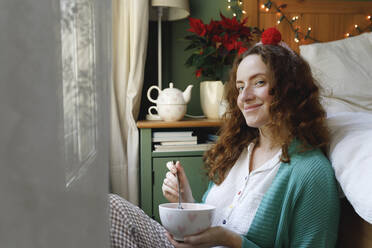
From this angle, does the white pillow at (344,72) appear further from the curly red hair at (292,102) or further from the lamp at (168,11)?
the lamp at (168,11)

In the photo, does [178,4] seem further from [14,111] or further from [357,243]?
[14,111]

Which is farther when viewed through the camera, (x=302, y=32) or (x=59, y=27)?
(x=302, y=32)

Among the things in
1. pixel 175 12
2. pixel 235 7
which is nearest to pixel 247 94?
pixel 175 12

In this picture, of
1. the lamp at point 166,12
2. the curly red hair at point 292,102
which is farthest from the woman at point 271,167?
the lamp at point 166,12

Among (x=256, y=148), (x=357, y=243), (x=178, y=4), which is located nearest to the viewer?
(x=357, y=243)

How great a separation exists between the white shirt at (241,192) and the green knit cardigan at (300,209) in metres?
0.02

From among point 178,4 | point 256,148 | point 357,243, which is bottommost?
point 357,243

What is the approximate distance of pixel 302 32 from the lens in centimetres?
238

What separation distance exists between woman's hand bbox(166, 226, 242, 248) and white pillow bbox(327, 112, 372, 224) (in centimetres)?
28

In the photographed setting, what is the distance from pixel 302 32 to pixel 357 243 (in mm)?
1791

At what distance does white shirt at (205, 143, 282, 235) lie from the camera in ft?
3.15

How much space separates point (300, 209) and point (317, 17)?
6.12ft

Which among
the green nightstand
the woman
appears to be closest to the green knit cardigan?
the woman

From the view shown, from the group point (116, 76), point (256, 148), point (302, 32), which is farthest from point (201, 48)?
point (256, 148)
